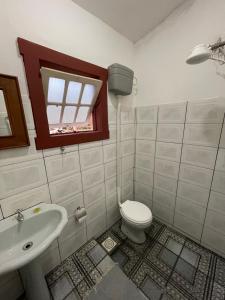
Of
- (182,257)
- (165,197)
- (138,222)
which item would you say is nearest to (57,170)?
(138,222)

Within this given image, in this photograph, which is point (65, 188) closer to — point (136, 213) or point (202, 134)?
point (136, 213)

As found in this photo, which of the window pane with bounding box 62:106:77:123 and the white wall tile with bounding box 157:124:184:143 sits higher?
the window pane with bounding box 62:106:77:123

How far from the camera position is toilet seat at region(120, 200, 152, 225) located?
142 cm

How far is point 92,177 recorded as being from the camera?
1424mm

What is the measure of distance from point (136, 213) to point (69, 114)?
1.29 metres

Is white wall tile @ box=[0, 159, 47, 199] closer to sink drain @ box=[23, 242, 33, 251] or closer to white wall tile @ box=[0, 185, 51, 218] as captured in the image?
white wall tile @ box=[0, 185, 51, 218]

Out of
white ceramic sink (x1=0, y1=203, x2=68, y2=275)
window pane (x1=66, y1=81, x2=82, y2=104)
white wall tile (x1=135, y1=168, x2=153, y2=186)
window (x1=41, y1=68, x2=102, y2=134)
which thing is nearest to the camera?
white ceramic sink (x1=0, y1=203, x2=68, y2=275)

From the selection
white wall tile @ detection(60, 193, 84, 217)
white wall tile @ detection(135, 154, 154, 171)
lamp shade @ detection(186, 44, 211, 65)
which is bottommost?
white wall tile @ detection(60, 193, 84, 217)

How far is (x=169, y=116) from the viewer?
1.45 meters

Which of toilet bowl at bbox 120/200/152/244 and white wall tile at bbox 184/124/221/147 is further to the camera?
toilet bowl at bbox 120/200/152/244

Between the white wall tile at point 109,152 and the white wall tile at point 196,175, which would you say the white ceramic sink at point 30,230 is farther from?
the white wall tile at point 196,175

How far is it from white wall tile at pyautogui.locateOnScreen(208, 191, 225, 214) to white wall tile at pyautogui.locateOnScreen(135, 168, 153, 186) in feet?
2.13

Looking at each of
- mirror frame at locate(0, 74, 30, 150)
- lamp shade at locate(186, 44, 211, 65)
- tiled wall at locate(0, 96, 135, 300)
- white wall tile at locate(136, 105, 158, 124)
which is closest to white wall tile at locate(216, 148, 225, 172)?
white wall tile at locate(136, 105, 158, 124)

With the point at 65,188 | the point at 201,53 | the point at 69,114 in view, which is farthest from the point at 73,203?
the point at 201,53
